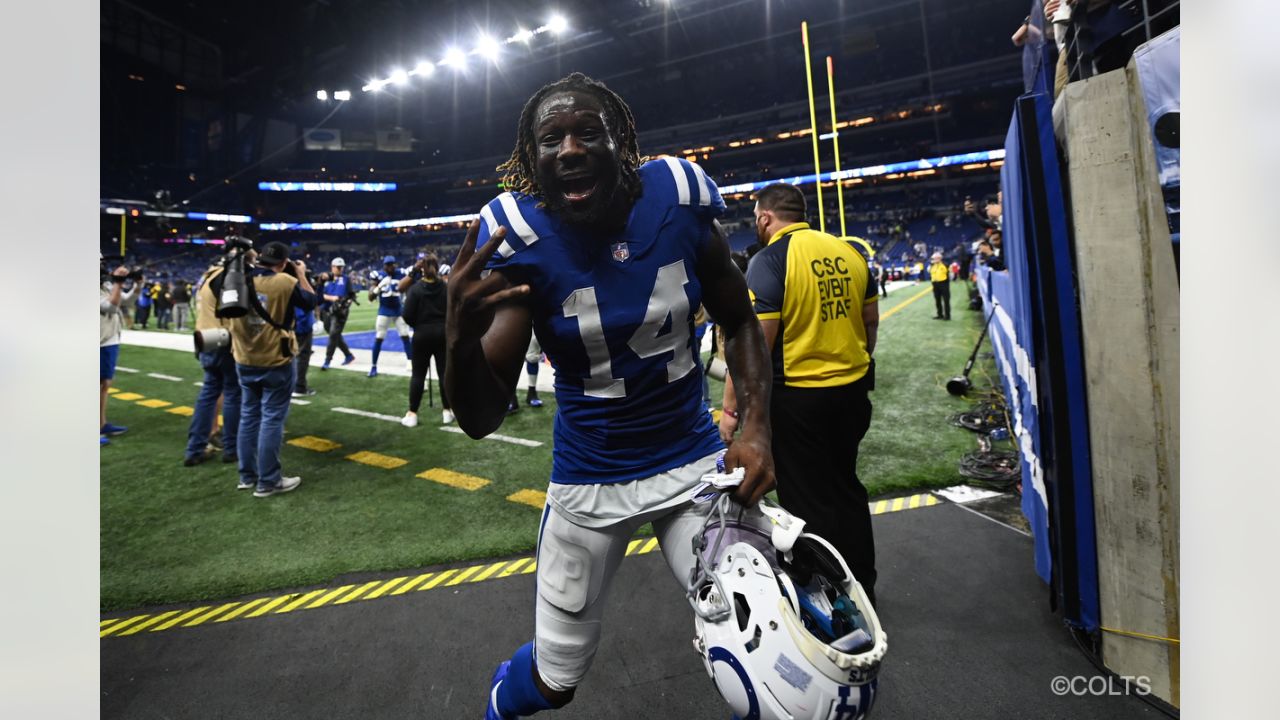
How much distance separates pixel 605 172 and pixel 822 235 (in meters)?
1.81

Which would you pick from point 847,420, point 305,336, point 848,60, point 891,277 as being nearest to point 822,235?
point 847,420

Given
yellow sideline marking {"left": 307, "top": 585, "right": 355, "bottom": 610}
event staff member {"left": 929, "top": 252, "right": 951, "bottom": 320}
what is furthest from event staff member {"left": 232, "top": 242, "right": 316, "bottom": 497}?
event staff member {"left": 929, "top": 252, "right": 951, "bottom": 320}

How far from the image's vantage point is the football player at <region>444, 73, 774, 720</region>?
5.28 feet

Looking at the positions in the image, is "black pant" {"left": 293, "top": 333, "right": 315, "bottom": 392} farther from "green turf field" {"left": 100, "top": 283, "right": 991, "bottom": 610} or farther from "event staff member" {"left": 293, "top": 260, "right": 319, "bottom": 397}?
"green turf field" {"left": 100, "top": 283, "right": 991, "bottom": 610}

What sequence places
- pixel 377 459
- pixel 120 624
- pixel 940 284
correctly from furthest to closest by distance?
1. pixel 940 284
2. pixel 377 459
3. pixel 120 624

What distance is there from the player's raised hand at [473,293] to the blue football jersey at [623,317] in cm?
16

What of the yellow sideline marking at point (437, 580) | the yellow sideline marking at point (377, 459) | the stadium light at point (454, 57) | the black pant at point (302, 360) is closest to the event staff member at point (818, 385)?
the yellow sideline marking at point (437, 580)

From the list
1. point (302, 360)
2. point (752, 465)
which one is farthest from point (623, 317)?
point (302, 360)

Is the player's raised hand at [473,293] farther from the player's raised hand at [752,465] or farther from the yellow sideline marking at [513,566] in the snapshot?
the yellow sideline marking at [513,566]

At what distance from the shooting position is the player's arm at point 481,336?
138 cm

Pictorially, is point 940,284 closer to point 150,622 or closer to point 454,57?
point 150,622

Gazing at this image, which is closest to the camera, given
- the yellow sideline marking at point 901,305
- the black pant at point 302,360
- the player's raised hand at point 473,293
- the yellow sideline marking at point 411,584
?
the player's raised hand at point 473,293

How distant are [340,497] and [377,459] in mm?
1003
